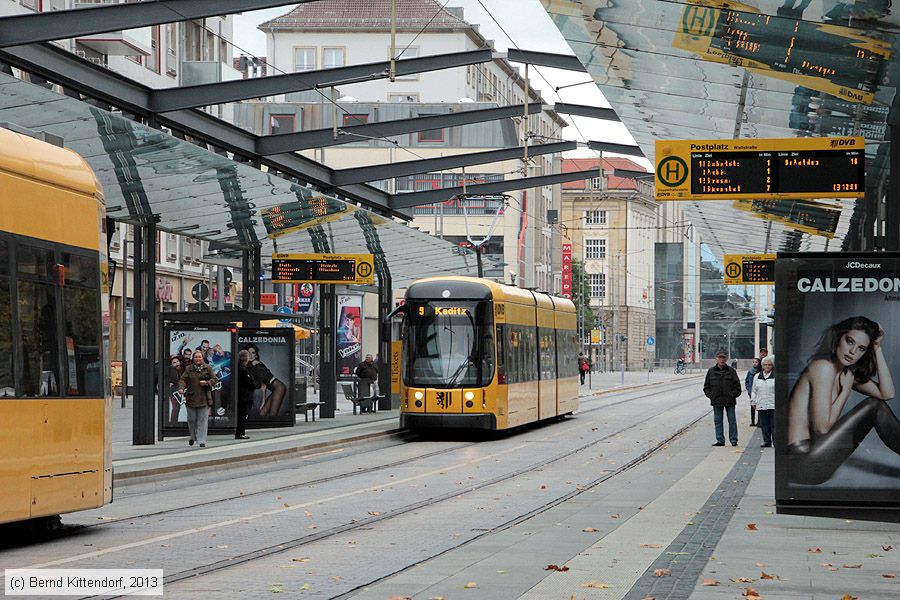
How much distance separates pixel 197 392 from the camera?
24.7 metres

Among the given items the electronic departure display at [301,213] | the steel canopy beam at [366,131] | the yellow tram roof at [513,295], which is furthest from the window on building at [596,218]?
the electronic departure display at [301,213]

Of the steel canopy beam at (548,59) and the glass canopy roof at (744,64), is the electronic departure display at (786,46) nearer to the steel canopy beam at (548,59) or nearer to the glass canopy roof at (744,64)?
the glass canopy roof at (744,64)

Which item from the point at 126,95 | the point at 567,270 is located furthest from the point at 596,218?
the point at 126,95

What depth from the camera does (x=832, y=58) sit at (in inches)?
663

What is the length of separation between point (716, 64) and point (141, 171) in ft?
26.2

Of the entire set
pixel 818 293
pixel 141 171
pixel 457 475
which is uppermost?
pixel 141 171

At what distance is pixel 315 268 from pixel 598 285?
99456mm

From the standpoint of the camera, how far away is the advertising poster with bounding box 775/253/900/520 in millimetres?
13359

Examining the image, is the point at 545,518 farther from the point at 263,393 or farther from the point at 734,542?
the point at 263,393

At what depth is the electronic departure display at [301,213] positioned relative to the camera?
86.7ft

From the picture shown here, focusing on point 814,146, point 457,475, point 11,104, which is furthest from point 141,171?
point 814,146

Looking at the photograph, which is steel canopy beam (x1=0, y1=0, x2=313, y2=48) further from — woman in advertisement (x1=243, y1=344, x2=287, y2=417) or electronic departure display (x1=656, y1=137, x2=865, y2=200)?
woman in advertisement (x1=243, y1=344, x2=287, y2=417)

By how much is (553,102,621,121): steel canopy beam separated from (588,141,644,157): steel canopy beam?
1400mm

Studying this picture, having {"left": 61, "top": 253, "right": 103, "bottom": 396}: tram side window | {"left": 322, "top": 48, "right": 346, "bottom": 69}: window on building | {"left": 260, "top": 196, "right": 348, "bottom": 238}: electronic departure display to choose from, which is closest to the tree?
{"left": 322, "top": 48, "right": 346, "bottom": 69}: window on building
